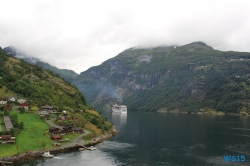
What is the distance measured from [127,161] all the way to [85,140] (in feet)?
93.9

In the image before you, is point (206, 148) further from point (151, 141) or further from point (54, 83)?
point (54, 83)

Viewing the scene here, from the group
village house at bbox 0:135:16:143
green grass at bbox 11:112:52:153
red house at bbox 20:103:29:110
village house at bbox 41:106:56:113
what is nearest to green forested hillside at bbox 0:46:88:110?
village house at bbox 41:106:56:113

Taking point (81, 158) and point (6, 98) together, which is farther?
point (6, 98)

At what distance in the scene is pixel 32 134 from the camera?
99.5m

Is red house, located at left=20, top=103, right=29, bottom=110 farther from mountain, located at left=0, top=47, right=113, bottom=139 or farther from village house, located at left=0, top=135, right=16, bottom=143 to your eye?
village house, located at left=0, top=135, right=16, bottom=143

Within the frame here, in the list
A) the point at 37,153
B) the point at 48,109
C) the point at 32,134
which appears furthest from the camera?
the point at 48,109

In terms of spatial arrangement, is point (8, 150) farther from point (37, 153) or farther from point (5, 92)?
point (5, 92)

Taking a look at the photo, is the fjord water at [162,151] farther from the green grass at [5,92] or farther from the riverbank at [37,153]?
the green grass at [5,92]

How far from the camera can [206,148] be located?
10769 centimetres

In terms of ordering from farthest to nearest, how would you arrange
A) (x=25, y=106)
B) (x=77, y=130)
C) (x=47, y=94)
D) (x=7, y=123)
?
(x=47, y=94) < (x=25, y=106) < (x=77, y=130) < (x=7, y=123)

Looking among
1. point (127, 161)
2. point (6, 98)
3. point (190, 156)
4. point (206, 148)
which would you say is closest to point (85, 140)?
point (127, 161)

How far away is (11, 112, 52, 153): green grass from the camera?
88.9 meters

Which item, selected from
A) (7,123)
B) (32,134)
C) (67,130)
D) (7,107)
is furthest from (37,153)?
(7,107)

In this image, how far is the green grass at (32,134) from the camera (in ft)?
292
